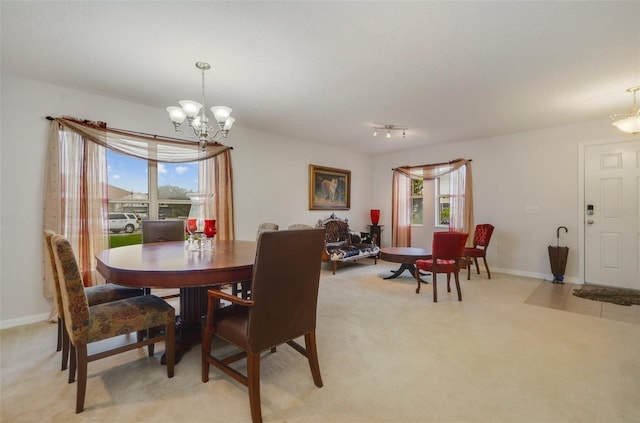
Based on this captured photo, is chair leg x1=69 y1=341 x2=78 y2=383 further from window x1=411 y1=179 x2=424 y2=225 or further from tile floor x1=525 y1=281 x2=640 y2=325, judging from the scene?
window x1=411 y1=179 x2=424 y2=225

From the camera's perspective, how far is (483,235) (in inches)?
194

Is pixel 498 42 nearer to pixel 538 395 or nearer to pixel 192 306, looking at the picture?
pixel 538 395

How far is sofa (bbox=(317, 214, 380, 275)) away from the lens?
5.04 m

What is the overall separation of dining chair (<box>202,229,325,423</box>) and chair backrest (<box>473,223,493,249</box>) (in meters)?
4.13

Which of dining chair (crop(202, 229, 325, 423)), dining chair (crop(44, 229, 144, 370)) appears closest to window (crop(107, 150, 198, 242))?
dining chair (crop(44, 229, 144, 370))

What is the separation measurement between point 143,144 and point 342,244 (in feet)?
12.0

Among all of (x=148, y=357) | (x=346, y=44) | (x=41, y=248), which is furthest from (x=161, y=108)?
(x=148, y=357)

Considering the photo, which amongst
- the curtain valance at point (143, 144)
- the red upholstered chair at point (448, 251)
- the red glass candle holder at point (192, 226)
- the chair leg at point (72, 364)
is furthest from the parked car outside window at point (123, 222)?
the red upholstered chair at point (448, 251)

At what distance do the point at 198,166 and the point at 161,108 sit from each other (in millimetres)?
866

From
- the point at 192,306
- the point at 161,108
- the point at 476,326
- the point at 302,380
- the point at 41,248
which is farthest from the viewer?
the point at 161,108

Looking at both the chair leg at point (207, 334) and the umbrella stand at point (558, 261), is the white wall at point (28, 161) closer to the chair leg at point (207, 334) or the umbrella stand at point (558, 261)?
the chair leg at point (207, 334)

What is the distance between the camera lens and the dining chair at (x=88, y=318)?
1.61 metres

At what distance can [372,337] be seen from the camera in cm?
255

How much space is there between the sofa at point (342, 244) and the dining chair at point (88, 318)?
329 centimetres
